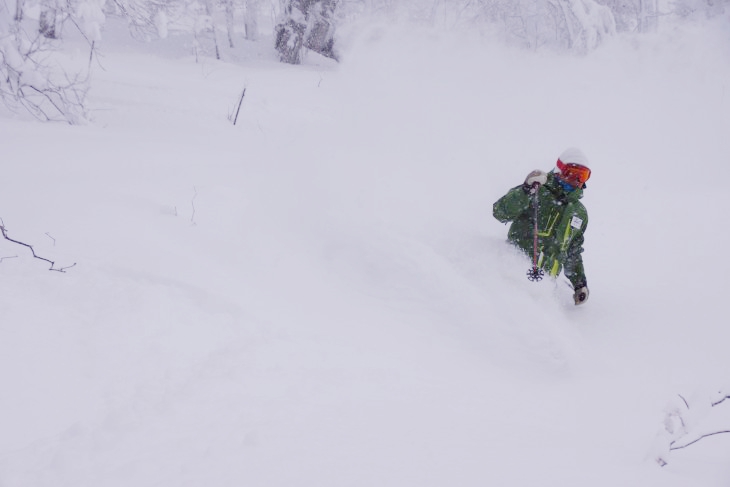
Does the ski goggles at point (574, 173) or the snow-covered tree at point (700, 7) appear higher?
the snow-covered tree at point (700, 7)

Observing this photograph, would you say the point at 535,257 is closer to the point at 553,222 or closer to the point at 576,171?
the point at 553,222

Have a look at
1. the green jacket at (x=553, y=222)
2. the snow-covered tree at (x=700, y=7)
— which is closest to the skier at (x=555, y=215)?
the green jacket at (x=553, y=222)

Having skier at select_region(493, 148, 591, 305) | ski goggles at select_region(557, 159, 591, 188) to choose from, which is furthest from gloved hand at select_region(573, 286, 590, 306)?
ski goggles at select_region(557, 159, 591, 188)

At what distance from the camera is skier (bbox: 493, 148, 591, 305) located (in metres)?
4.79

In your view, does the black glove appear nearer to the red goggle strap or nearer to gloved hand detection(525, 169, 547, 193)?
gloved hand detection(525, 169, 547, 193)

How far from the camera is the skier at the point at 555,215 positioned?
4.79 m

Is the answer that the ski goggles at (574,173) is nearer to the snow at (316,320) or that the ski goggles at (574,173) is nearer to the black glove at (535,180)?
the black glove at (535,180)

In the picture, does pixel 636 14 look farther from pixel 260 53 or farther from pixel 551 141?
pixel 260 53

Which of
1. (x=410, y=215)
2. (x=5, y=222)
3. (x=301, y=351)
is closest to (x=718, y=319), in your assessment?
(x=410, y=215)

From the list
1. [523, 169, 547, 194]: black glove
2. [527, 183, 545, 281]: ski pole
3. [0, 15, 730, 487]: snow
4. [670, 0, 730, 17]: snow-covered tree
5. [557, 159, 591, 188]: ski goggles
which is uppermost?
[670, 0, 730, 17]: snow-covered tree

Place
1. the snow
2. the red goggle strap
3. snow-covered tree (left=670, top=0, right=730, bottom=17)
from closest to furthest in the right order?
the snow < the red goggle strap < snow-covered tree (left=670, top=0, right=730, bottom=17)

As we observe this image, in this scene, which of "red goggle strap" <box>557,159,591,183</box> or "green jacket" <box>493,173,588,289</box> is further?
"green jacket" <box>493,173,588,289</box>

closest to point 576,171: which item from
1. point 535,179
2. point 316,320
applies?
point 535,179

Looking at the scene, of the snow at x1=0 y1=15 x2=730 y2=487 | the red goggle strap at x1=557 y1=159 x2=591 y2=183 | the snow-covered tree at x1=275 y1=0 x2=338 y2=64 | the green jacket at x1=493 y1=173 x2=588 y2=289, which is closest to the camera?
the snow at x1=0 y1=15 x2=730 y2=487
